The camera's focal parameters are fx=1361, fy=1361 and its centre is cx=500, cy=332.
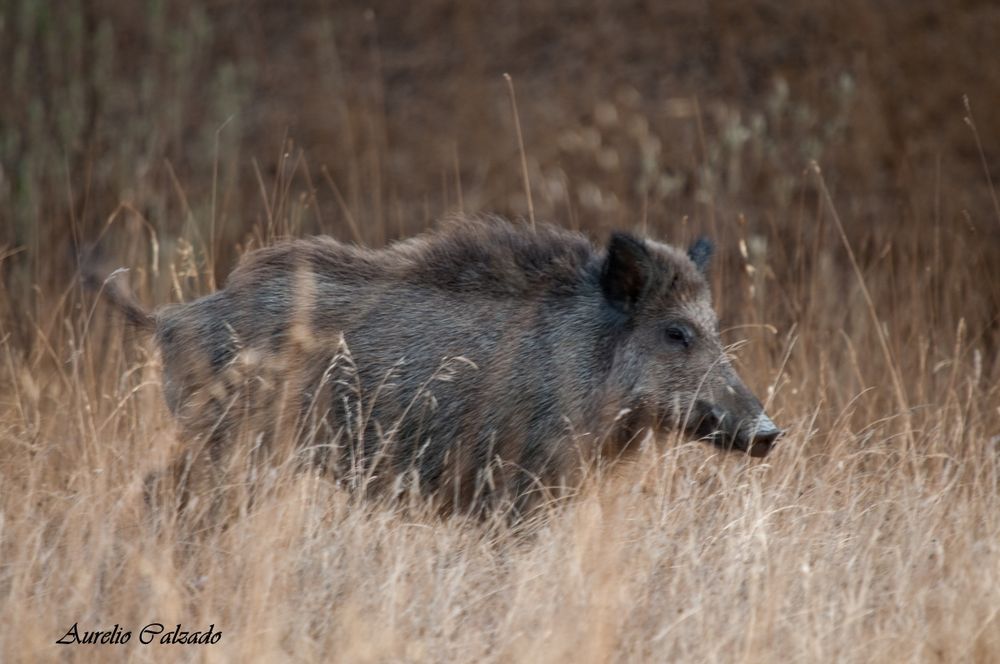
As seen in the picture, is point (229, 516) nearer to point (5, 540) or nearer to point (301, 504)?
point (301, 504)

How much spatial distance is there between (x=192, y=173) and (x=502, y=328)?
4.80 metres

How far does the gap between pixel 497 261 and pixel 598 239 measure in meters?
1.68

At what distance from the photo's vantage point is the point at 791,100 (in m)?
8.47

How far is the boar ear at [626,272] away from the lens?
429 cm

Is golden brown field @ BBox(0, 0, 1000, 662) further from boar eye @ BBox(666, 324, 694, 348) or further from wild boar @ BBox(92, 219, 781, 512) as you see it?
boar eye @ BBox(666, 324, 694, 348)

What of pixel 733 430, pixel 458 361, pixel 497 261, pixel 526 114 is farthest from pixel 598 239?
pixel 526 114

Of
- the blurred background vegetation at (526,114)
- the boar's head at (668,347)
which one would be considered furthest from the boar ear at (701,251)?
the blurred background vegetation at (526,114)

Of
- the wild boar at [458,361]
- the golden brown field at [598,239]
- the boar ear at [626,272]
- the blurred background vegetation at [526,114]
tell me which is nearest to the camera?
the golden brown field at [598,239]

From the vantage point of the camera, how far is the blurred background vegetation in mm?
7719

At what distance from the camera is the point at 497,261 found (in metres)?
4.41

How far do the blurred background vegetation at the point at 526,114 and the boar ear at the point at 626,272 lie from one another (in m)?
2.92

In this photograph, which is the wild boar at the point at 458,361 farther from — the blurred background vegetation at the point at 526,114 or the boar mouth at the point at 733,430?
the blurred background vegetation at the point at 526,114

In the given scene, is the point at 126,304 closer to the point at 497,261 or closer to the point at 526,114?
the point at 497,261

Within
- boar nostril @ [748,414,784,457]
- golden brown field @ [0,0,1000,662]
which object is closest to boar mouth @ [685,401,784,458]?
boar nostril @ [748,414,784,457]
